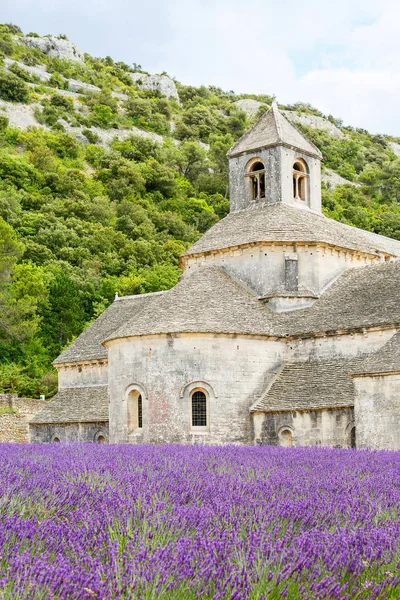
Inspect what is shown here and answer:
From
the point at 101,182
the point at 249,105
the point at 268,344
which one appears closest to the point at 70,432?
the point at 268,344

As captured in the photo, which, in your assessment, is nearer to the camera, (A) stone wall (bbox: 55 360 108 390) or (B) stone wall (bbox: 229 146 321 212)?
(B) stone wall (bbox: 229 146 321 212)

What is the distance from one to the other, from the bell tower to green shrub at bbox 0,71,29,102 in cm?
7994

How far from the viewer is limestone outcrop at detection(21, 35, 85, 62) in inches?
5566

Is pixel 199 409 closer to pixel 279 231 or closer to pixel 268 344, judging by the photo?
pixel 268 344

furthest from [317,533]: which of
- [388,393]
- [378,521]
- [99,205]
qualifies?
[99,205]

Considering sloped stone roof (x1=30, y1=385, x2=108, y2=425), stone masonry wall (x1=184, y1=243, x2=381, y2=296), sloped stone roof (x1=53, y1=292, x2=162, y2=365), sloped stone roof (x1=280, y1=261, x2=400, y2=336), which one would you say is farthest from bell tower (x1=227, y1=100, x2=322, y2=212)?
sloped stone roof (x1=30, y1=385, x2=108, y2=425)

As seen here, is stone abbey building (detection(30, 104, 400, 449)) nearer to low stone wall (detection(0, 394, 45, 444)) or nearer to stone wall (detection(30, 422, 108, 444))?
stone wall (detection(30, 422, 108, 444))

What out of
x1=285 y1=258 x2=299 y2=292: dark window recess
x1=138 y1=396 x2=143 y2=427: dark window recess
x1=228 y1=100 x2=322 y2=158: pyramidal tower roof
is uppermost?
x1=228 y1=100 x2=322 y2=158: pyramidal tower roof

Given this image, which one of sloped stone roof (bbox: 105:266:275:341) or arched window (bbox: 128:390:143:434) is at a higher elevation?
sloped stone roof (bbox: 105:266:275:341)

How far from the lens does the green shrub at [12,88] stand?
108000 millimetres

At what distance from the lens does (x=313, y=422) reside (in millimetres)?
25469

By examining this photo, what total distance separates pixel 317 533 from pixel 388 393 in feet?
56.2

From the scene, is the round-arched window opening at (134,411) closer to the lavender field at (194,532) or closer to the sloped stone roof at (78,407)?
the sloped stone roof at (78,407)

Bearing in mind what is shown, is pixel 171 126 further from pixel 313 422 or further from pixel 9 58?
pixel 313 422
